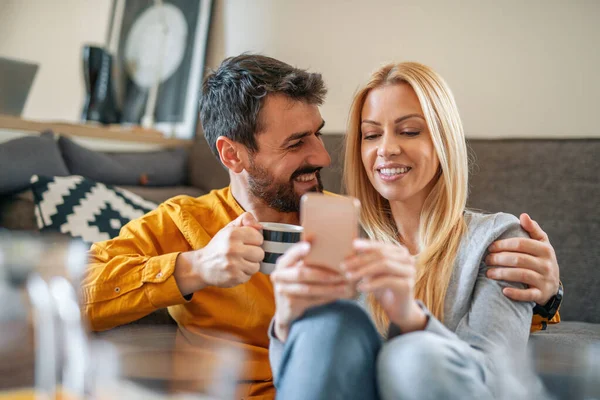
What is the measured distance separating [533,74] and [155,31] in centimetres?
199

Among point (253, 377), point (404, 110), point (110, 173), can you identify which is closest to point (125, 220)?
point (110, 173)

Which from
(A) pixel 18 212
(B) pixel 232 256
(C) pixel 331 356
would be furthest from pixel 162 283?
(A) pixel 18 212

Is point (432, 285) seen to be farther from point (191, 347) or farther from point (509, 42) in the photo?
point (509, 42)

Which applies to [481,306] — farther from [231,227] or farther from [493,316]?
[231,227]

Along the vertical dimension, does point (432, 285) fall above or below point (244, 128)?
below

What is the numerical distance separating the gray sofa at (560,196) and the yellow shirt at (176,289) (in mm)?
141

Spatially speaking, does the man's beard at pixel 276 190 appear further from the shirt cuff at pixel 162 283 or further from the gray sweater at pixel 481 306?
the gray sweater at pixel 481 306

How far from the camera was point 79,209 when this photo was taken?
6.03 ft

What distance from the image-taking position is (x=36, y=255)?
0.77 metres

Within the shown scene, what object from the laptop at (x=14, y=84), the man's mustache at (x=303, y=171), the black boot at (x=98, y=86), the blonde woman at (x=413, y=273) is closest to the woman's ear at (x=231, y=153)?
the man's mustache at (x=303, y=171)

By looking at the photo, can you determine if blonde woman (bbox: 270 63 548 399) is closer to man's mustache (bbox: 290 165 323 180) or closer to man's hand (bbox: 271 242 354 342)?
man's hand (bbox: 271 242 354 342)

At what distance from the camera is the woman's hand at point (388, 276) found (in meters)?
0.83

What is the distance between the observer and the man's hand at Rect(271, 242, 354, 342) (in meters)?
0.85

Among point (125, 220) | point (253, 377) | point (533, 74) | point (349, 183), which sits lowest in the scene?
point (253, 377)
